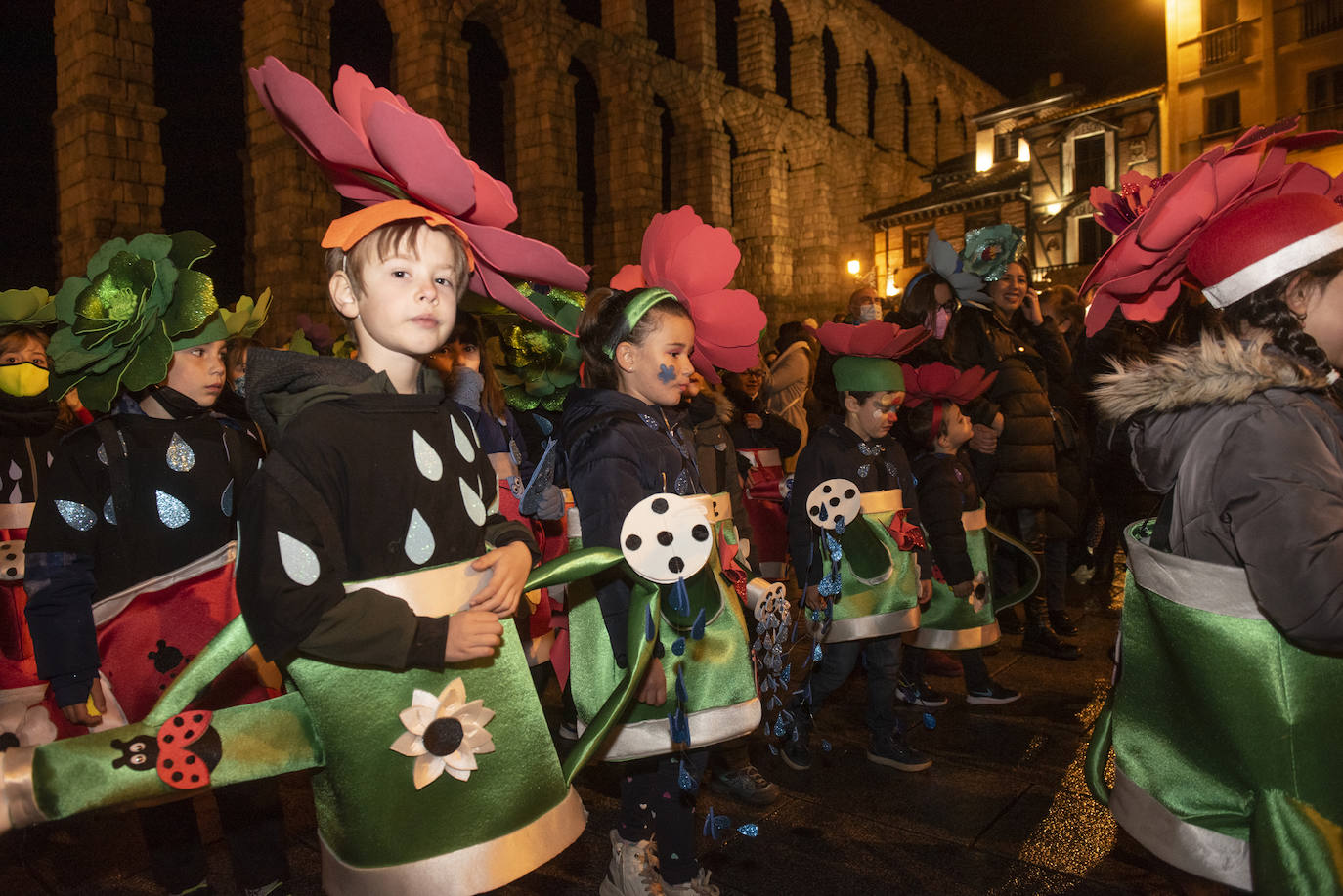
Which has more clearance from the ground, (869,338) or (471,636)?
(869,338)

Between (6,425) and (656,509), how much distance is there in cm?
271

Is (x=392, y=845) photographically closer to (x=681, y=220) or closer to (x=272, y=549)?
(x=272, y=549)

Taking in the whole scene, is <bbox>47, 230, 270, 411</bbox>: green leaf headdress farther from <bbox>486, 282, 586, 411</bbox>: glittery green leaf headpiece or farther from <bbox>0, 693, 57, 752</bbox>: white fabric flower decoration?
<bbox>486, 282, 586, 411</bbox>: glittery green leaf headpiece

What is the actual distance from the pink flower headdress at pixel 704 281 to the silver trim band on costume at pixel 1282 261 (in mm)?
1357

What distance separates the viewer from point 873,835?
2984 millimetres

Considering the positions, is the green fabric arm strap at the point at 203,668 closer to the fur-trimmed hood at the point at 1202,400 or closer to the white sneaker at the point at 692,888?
the white sneaker at the point at 692,888

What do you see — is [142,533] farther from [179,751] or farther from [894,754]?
[894,754]

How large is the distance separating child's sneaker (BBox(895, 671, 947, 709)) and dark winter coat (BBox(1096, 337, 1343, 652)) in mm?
2684

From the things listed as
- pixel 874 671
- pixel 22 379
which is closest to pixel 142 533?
pixel 22 379

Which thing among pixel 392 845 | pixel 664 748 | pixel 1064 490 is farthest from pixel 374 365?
pixel 1064 490

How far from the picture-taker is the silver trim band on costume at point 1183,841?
5.04 feet

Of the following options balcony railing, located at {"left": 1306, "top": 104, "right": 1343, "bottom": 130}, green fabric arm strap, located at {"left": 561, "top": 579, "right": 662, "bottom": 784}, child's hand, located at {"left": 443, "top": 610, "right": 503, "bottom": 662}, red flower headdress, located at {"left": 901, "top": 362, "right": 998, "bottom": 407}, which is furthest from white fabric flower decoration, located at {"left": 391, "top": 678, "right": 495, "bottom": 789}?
balcony railing, located at {"left": 1306, "top": 104, "right": 1343, "bottom": 130}

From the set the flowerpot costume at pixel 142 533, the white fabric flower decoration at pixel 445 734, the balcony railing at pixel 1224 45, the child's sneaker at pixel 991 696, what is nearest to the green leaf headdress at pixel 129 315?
the flowerpot costume at pixel 142 533

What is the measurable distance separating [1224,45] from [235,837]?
3056 cm
